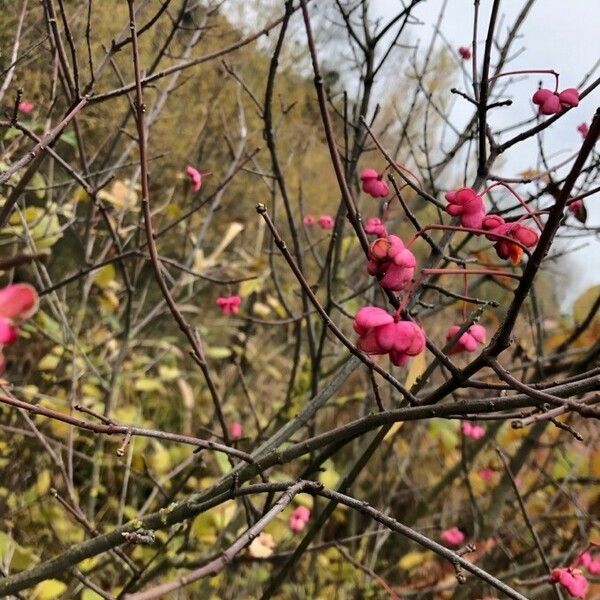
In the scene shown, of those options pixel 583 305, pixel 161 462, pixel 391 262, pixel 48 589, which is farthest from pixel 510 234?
pixel 161 462

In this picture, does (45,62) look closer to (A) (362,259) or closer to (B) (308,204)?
(A) (362,259)

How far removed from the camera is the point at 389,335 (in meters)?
0.57

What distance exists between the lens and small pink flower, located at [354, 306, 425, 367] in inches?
22.5

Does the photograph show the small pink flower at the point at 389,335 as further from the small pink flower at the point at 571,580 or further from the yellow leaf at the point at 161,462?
the yellow leaf at the point at 161,462

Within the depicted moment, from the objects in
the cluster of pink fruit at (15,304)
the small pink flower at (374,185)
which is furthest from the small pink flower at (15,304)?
the small pink flower at (374,185)

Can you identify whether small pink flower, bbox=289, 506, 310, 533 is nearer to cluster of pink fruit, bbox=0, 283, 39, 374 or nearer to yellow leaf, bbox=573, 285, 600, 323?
yellow leaf, bbox=573, 285, 600, 323

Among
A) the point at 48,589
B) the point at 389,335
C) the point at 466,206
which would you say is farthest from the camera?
the point at 48,589

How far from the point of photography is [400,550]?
2762 mm

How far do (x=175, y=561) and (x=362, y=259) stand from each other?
1.32 m

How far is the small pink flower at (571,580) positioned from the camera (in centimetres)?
84

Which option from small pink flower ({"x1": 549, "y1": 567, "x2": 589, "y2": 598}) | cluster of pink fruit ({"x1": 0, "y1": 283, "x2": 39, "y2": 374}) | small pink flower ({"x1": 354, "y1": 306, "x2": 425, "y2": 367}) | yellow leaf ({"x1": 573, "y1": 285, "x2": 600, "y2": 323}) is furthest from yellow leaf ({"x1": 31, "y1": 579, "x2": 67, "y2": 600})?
yellow leaf ({"x1": 573, "y1": 285, "x2": 600, "y2": 323})

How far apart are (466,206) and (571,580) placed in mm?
510

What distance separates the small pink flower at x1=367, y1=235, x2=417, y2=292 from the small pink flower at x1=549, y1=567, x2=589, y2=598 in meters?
0.51

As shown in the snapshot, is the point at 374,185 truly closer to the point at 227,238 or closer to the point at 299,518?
the point at 299,518
